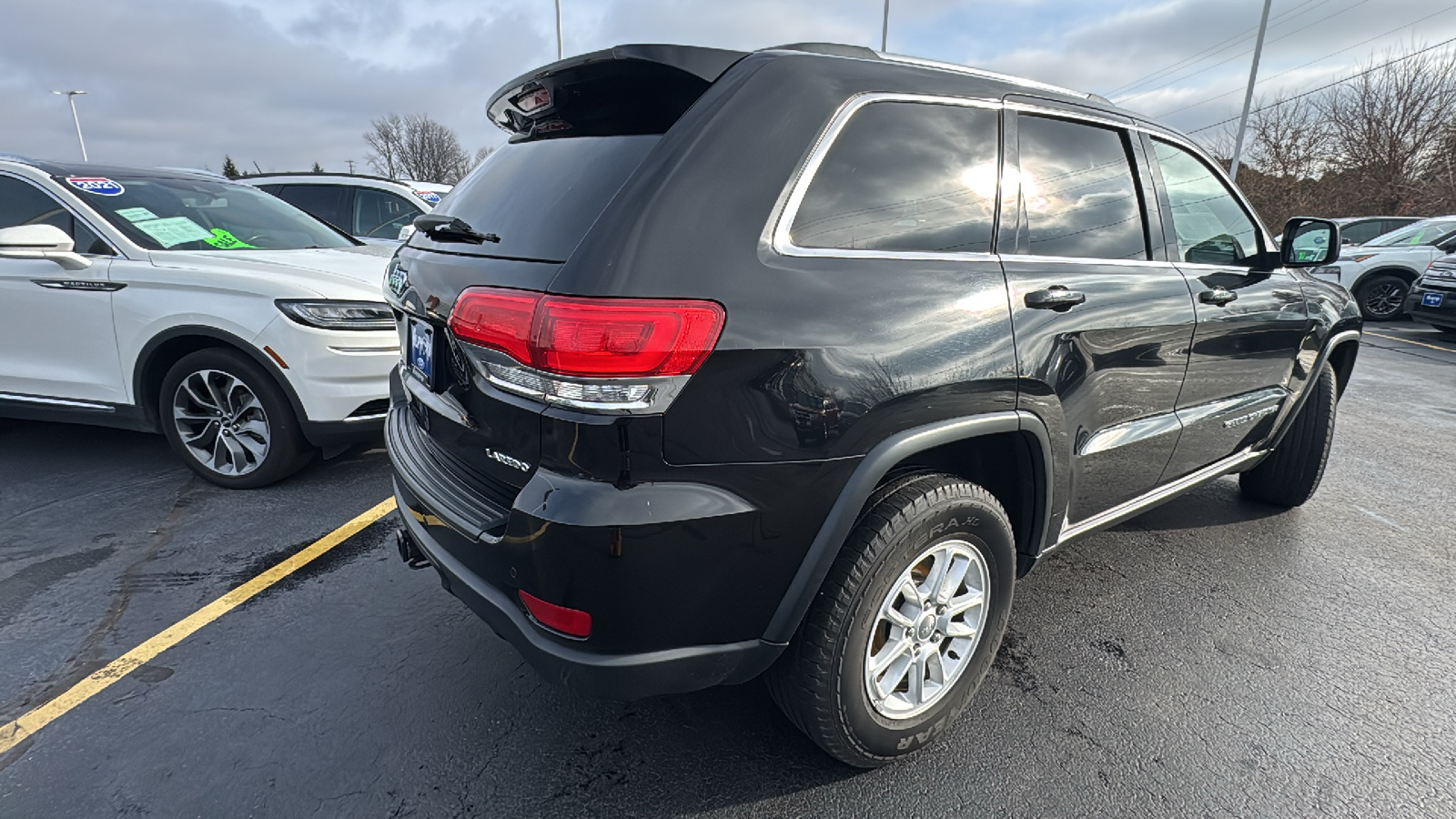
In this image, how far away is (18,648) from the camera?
2.56m

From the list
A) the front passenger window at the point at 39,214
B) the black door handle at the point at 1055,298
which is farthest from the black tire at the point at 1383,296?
the front passenger window at the point at 39,214

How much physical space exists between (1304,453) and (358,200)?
329 inches

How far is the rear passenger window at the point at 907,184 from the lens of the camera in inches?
69.4

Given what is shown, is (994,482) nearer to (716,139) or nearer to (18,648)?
(716,139)

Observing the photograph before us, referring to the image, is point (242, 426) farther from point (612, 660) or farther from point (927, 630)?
point (927, 630)

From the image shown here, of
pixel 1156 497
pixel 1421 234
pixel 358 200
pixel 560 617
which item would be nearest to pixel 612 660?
pixel 560 617

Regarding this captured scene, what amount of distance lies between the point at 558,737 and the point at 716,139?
1.69m

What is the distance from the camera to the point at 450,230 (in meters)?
2.11

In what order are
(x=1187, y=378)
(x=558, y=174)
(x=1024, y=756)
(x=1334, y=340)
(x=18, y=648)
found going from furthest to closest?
(x=1334, y=340), (x=1187, y=378), (x=18, y=648), (x=1024, y=756), (x=558, y=174)

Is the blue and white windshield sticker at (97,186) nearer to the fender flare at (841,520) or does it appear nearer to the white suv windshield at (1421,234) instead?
the fender flare at (841,520)

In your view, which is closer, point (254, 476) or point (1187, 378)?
A: point (1187, 378)

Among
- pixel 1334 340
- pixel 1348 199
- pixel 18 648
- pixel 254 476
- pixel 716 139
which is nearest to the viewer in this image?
pixel 716 139

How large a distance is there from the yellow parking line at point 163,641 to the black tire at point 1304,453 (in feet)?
14.8

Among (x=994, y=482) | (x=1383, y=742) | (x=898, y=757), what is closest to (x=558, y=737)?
(x=898, y=757)
